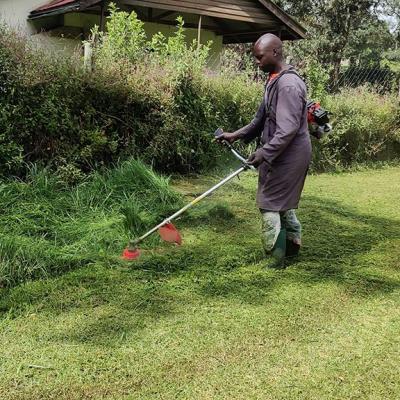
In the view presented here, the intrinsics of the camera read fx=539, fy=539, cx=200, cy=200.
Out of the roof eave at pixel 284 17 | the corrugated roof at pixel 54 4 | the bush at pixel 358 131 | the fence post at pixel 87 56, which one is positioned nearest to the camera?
the fence post at pixel 87 56

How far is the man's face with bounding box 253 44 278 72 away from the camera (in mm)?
3986

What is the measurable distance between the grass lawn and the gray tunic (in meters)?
0.64

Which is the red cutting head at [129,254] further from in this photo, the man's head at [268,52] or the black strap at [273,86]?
the man's head at [268,52]

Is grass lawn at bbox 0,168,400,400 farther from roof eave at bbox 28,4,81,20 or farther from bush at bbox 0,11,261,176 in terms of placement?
roof eave at bbox 28,4,81,20

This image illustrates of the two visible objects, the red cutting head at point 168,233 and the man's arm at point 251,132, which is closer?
the man's arm at point 251,132

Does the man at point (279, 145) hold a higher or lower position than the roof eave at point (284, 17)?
lower

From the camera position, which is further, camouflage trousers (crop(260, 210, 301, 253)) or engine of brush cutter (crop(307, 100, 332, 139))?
engine of brush cutter (crop(307, 100, 332, 139))

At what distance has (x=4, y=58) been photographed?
18.2 feet

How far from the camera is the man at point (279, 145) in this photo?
154 inches

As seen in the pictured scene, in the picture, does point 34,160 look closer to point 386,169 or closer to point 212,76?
point 212,76

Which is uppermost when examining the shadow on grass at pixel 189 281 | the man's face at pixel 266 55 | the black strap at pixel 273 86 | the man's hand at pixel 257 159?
the man's face at pixel 266 55

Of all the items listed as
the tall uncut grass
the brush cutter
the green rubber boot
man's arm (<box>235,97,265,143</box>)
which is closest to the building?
the tall uncut grass

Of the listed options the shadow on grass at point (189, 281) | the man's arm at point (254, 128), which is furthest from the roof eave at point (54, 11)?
the man's arm at point (254, 128)

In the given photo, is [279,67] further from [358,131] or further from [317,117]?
[358,131]
